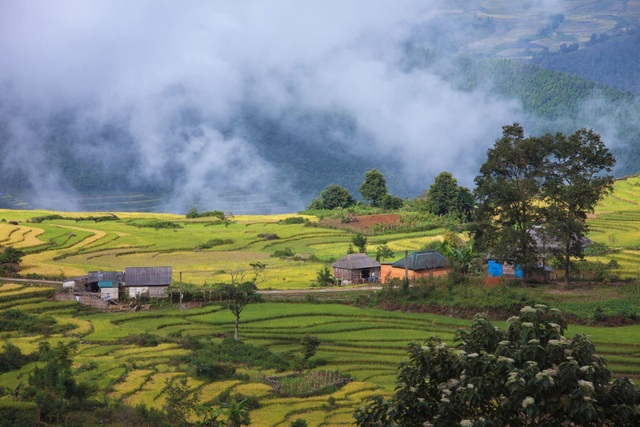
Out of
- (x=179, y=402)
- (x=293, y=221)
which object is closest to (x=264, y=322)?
(x=179, y=402)

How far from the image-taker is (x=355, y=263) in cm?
5031

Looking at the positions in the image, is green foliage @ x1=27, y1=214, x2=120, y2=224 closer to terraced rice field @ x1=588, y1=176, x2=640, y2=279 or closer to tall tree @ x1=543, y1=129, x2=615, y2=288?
terraced rice field @ x1=588, y1=176, x2=640, y2=279

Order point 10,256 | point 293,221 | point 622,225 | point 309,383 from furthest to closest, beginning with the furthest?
point 293,221, point 622,225, point 10,256, point 309,383

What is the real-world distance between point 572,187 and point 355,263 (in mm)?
13209

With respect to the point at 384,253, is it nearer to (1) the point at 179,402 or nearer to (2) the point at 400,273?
(2) the point at 400,273

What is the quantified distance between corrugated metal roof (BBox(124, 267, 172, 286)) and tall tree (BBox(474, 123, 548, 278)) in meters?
16.2

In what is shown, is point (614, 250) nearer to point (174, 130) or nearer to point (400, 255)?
point (400, 255)

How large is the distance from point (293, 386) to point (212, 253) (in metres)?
33.5

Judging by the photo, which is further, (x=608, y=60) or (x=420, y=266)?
(x=608, y=60)

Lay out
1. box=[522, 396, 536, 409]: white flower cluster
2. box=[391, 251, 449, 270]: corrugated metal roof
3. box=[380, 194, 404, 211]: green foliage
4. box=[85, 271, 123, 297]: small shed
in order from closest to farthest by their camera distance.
Answer: 1. box=[522, 396, 536, 409]: white flower cluster
2. box=[85, 271, 123, 297]: small shed
3. box=[391, 251, 449, 270]: corrugated metal roof
4. box=[380, 194, 404, 211]: green foliage

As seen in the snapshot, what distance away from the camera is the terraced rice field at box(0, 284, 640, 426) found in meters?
25.9

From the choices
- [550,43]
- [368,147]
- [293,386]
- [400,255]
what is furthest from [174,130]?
[550,43]

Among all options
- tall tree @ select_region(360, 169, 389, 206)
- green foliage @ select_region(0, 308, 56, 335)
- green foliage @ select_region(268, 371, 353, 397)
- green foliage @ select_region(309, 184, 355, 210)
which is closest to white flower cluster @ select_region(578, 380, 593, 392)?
green foliage @ select_region(268, 371, 353, 397)

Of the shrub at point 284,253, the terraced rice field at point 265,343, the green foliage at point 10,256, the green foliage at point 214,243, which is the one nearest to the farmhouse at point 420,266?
the terraced rice field at point 265,343
